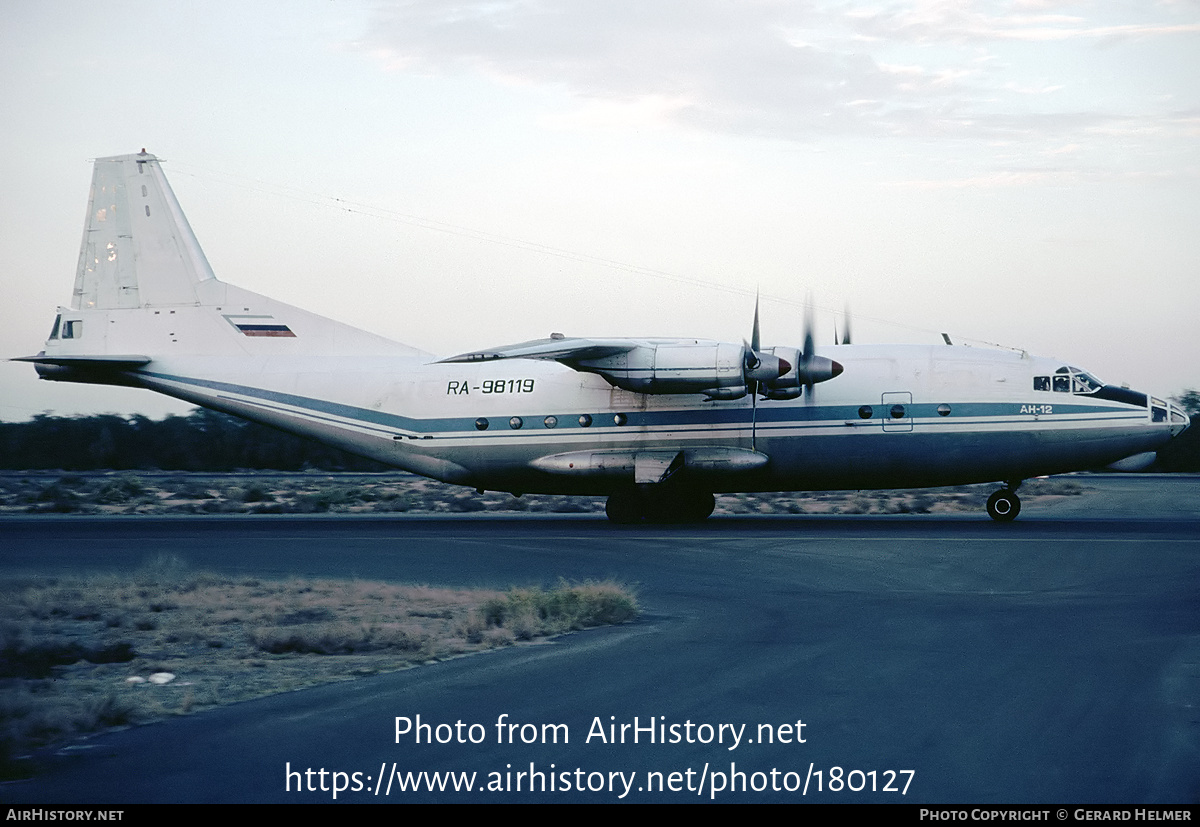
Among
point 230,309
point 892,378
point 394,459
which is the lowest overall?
point 394,459

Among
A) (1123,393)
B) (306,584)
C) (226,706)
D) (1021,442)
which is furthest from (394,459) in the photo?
(226,706)

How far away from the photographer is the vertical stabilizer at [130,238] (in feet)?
103

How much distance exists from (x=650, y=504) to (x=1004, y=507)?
27.7 ft

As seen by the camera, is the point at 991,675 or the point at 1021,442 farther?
the point at 1021,442

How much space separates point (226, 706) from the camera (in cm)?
912

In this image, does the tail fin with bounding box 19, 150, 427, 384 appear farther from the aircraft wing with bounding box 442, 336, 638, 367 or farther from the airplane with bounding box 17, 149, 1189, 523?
the aircraft wing with bounding box 442, 336, 638, 367

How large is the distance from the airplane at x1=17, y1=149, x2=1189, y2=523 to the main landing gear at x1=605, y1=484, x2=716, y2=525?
0.14ft

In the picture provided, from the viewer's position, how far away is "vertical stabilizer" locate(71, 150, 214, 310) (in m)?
31.3

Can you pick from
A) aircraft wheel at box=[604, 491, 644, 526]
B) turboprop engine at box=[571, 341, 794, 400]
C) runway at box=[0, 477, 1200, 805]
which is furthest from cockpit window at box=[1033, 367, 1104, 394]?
aircraft wheel at box=[604, 491, 644, 526]

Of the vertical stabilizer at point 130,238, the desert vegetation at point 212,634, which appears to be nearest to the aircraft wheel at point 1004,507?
the desert vegetation at point 212,634

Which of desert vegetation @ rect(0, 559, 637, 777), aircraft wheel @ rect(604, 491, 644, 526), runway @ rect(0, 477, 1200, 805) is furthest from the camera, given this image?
aircraft wheel @ rect(604, 491, 644, 526)

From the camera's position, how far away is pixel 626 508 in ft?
91.7

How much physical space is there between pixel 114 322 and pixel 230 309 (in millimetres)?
3324
